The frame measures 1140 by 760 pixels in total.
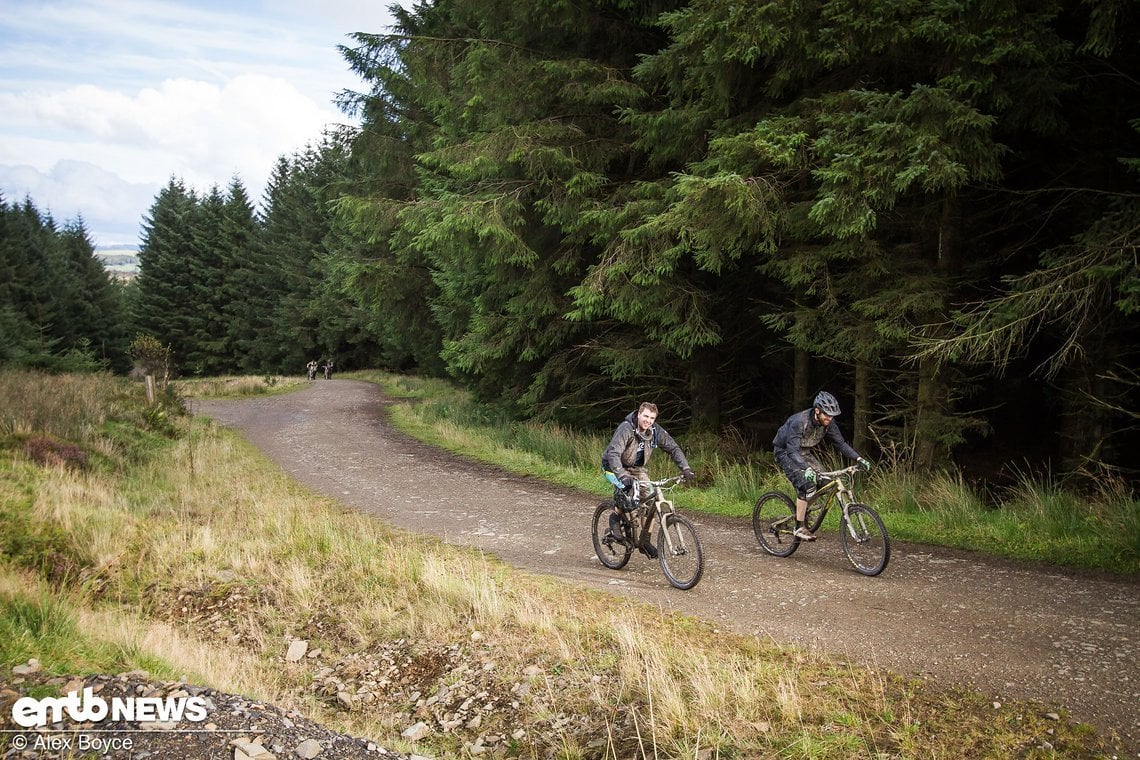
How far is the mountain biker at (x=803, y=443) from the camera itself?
7434 millimetres

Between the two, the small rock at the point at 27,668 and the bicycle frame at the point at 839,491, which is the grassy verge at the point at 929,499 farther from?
the small rock at the point at 27,668

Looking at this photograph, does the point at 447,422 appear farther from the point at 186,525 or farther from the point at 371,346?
the point at 371,346

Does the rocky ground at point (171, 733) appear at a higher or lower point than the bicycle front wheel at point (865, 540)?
lower

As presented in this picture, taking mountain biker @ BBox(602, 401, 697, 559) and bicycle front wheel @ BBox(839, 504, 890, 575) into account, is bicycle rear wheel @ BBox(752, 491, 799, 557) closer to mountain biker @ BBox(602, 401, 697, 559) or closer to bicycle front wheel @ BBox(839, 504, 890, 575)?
bicycle front wheel @ BBox(839, 504, 890, 575)

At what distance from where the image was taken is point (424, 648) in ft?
20.1

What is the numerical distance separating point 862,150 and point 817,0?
2370mm

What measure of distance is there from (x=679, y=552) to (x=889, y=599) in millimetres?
2007

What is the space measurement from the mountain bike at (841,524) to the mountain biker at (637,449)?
65.6 inches

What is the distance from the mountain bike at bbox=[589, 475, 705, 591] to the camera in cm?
696

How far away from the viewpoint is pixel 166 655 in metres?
5.47

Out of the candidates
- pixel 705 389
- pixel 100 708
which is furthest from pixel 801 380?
pixel 100 708

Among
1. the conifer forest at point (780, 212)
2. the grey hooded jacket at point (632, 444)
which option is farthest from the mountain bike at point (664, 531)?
the conifer forest at point (780, 212)

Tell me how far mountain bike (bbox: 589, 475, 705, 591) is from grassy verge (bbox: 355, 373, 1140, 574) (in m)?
3.17

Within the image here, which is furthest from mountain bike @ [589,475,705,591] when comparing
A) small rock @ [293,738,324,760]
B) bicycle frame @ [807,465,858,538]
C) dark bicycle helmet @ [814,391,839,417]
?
small rock @ [293,738,324,760]
